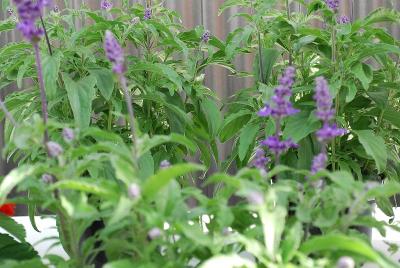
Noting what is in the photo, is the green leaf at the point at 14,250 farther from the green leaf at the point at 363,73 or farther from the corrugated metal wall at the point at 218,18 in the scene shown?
the corrugated metal wall at the point at 218,18

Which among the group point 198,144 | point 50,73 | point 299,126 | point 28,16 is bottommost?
point 198,144

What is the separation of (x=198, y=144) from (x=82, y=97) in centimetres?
44

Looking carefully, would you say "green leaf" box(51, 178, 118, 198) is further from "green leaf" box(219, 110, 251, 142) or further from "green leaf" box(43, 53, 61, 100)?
"green leaf" box(219, 110, 251, 142)

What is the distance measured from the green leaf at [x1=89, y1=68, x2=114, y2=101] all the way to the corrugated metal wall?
7.16ft

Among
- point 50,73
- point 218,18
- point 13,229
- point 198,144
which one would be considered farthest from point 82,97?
point 218,18

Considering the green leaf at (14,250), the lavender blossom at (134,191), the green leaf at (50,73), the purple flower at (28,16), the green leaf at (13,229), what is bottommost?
the green leaf at (14,250)

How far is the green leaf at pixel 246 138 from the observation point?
4.16 feet

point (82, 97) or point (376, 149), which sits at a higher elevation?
point (82, 97)

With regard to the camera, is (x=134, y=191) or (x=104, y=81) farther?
(x=104, y=81)

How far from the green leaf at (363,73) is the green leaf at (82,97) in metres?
0.51

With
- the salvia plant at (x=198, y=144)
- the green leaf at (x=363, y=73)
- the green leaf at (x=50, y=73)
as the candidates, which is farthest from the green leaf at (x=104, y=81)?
the green leaf at (x=363, y=73)

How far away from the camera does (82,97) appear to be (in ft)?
3.97

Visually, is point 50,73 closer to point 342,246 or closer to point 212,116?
point 212,116

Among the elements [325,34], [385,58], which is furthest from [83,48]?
[385,58]
